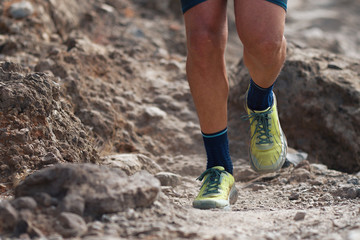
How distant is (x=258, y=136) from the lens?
289 cm

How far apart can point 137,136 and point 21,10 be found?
2078mm

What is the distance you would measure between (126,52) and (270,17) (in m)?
2.90

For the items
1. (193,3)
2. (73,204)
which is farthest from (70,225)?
(193,3)

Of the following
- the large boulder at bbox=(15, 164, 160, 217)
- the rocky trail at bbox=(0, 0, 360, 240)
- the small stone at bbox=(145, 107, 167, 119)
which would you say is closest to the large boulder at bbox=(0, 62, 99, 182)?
the rocky trail at bbox=(0, 0, 360, 240)

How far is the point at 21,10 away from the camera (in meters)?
4.95

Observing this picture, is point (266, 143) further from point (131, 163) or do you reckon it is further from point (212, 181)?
point (131, 163)

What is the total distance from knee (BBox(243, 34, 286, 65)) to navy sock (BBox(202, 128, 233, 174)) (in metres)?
0.48

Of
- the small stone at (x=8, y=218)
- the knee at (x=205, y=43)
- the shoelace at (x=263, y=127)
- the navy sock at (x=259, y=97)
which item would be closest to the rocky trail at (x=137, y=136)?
the small stone at (x=8, y=218)

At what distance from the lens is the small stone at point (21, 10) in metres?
4.91

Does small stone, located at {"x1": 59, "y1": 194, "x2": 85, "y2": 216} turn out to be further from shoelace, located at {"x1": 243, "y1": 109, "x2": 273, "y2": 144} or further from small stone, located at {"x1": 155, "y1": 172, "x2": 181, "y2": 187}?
small stone, located at {"x1": 155, "y1": 172, "x2": 181, "y2": 187}

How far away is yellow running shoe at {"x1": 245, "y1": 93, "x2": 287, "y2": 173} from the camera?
284 centimetres

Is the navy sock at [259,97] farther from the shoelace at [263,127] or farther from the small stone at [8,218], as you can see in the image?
the small stone at [8,218]

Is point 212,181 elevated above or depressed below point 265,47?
below

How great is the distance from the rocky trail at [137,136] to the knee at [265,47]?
819mm
